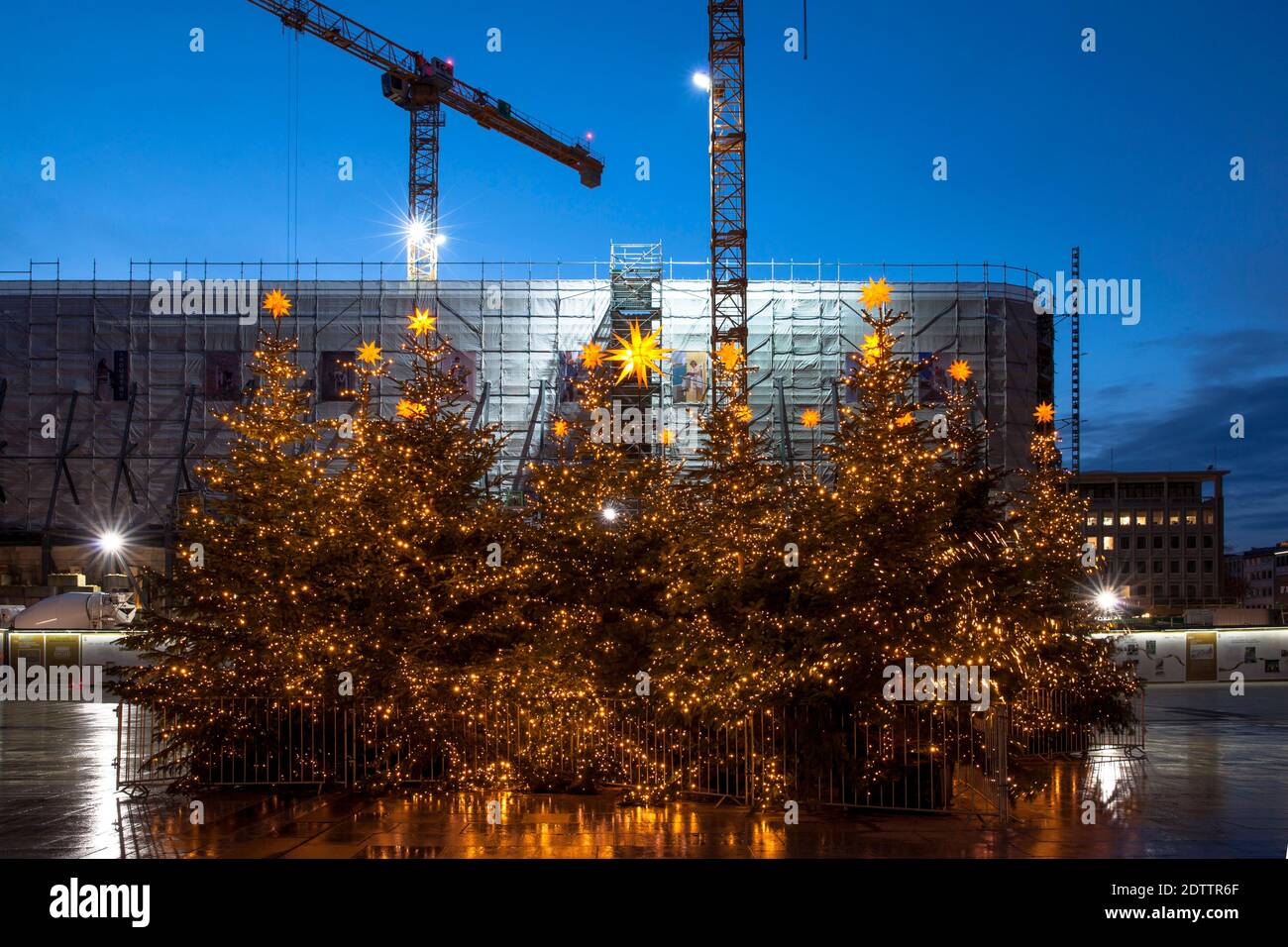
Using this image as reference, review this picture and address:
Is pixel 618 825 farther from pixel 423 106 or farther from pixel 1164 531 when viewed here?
pixel 1164 531

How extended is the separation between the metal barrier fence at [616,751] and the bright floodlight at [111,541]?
3572 cm

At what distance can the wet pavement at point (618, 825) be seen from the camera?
35.1 feet

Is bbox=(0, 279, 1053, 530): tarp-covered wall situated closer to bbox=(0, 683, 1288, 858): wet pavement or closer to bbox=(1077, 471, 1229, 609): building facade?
bbox=(0, 683, 1288, 858): wet pavement

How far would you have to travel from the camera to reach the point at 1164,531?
412 feet

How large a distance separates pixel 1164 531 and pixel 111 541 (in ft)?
372

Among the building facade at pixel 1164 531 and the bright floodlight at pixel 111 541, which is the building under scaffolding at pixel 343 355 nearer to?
the bright floodlight at pixel 111 541

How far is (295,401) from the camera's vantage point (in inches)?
646

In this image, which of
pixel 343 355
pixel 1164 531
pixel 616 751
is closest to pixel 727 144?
pixel 343 355

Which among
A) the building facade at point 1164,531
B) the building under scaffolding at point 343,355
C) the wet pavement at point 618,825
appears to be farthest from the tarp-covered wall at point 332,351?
the building facade at point 1164,531

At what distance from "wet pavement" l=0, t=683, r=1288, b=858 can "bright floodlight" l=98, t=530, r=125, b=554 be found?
33.9 m

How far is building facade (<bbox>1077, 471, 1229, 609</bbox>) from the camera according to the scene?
12362cm

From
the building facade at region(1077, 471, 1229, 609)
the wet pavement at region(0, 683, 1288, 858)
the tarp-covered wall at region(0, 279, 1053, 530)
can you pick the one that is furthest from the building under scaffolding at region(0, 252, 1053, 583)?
the building facade at region(1077, 471, 1229, 609)
